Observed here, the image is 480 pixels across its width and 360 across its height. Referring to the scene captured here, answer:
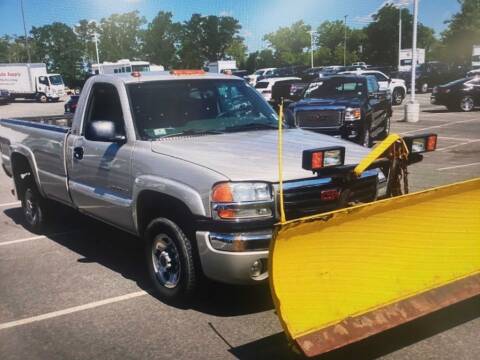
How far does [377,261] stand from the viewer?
142 inches

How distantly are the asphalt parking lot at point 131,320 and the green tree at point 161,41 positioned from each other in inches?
2927

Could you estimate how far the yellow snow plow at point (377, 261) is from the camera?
3.23m

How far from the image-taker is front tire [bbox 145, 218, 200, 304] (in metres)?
4.14

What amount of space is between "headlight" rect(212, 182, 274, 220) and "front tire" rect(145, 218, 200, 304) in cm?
49

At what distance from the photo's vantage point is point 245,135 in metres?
4.88

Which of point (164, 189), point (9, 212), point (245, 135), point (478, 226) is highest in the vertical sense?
point (245, 135)

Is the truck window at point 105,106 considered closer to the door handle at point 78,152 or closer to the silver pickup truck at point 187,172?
the silver pickup truck at point 187,172

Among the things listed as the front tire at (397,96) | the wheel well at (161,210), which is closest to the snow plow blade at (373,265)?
the wheel well at (161,210)

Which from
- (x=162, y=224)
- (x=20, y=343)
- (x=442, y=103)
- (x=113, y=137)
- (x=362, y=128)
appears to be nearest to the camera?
(x=20, y=343)

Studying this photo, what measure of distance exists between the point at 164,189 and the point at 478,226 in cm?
237

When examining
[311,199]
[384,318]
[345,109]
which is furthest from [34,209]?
[345,109]

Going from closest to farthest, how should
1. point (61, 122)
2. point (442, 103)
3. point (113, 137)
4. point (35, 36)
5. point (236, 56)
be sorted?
point (113, 137) < point (61, 122) < point (442, 103) < point (35, 36) < point (236, 56)

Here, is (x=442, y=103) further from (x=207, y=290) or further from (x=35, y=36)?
(x=35, y=36)

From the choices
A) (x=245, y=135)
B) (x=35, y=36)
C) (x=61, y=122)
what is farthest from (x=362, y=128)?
(x=35, y=36)
